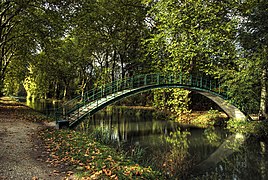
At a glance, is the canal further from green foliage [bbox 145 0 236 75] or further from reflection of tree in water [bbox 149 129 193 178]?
green foliage [bbox 145 0 236 75]

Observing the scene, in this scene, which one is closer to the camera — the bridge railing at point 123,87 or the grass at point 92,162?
the grass at point 92,162

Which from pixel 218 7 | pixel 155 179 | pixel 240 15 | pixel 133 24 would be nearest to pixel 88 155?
pixel 155 179

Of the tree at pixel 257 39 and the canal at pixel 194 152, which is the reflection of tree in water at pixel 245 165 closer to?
the canal at pixel 194 152

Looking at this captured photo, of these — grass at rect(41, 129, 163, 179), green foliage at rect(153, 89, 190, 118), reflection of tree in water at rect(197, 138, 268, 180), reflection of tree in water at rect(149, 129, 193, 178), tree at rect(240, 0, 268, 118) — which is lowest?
reflection of tree in water at rect(197, 138, 268, 180)

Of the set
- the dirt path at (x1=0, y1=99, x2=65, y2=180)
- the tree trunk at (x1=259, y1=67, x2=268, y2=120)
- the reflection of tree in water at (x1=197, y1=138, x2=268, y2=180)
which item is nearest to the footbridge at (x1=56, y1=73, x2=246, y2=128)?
the tree trunk at (x1=259, y1=67, x2=268, y2=120)

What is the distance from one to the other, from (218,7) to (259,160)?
1260 centimetres

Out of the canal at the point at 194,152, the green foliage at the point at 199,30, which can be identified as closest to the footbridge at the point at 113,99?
the canal at the point at 194,152

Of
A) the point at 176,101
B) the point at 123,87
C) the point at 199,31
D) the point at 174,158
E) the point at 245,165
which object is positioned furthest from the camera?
the point at 176,101

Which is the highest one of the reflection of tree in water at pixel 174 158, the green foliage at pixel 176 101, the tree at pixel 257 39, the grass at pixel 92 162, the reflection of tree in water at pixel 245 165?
the tree at pixel 257 39

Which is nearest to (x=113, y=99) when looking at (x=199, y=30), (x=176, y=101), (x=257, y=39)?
(x=176, y=101)

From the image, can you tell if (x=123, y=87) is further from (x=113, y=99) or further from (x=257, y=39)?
(x=257, y=39)

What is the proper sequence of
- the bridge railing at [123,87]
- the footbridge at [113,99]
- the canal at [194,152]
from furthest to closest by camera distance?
the bridge railing at [123,87]
the footbridge at [113,99]
the canal at [194,152]

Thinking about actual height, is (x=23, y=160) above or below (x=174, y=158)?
above

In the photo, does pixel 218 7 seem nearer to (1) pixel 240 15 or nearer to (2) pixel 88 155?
(1) pixel 240 15
